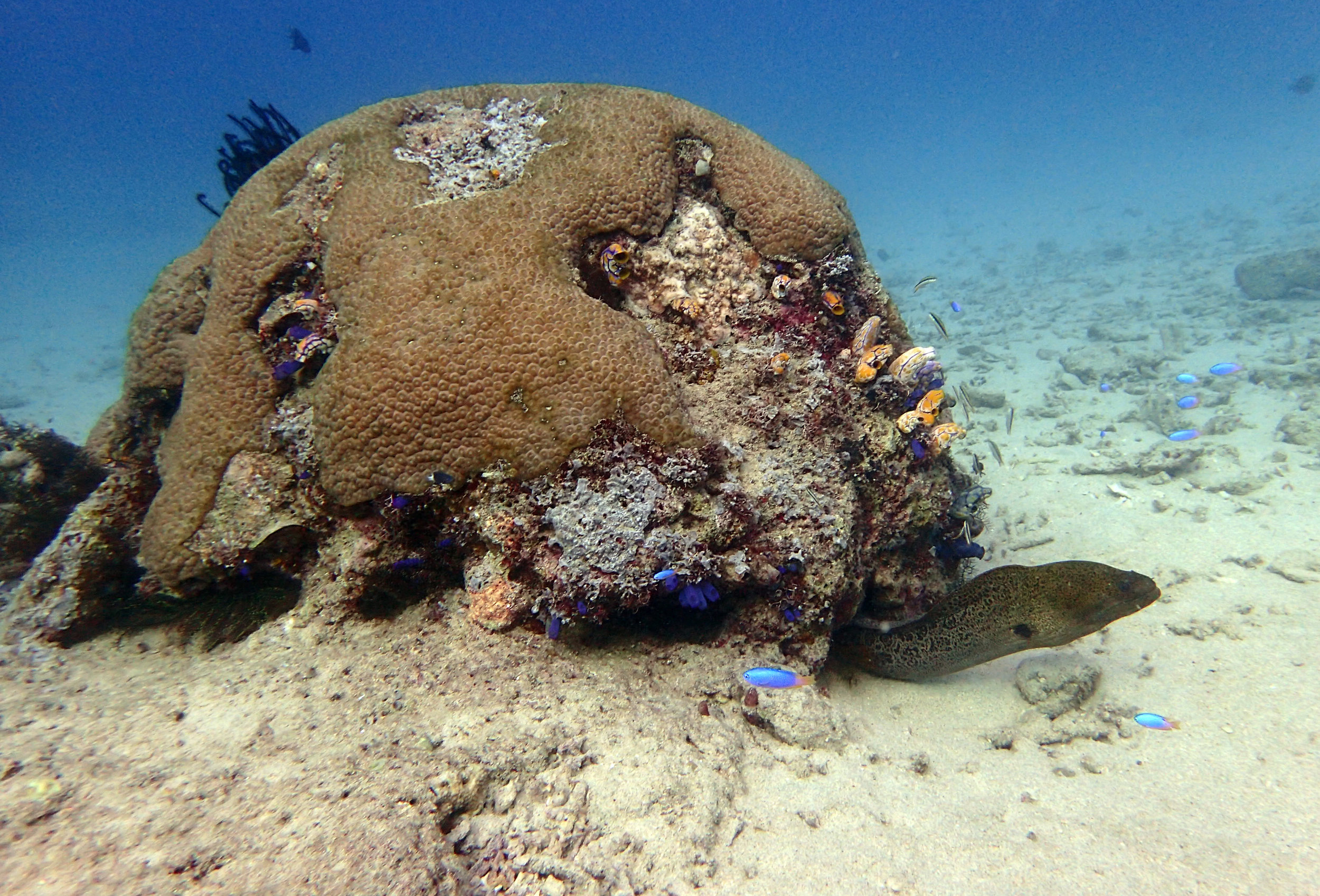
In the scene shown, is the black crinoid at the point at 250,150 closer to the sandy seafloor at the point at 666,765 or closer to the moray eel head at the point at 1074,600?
the sandy seafloor at the point at 666,765

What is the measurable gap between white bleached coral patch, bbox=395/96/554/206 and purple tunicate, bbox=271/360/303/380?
147cm

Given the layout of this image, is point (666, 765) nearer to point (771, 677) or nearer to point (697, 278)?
point (771, 677)

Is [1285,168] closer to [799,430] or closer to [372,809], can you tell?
[799,430]

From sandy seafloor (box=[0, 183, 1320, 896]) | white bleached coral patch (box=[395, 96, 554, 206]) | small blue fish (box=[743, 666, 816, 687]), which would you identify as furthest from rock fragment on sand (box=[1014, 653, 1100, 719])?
white bleached coral patch (box=[395, 96, 554, 206])

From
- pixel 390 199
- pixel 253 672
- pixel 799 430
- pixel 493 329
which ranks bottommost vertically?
pixel 253 672

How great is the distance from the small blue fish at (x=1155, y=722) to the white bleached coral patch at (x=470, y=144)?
19.6 feet

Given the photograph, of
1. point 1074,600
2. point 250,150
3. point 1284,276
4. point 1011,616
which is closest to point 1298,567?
point 1074,600

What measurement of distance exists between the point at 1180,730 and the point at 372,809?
5199 millimetres

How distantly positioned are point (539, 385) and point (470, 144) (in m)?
2.52

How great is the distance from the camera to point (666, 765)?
3.03 metres

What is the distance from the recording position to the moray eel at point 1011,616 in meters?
4.14

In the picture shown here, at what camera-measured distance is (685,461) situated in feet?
11.6

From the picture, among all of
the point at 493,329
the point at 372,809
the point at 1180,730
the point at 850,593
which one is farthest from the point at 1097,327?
the point at 372,809

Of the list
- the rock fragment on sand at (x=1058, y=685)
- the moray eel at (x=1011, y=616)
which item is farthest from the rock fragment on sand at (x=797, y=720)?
the rock fragment on sand at (x=1058, y=685)
